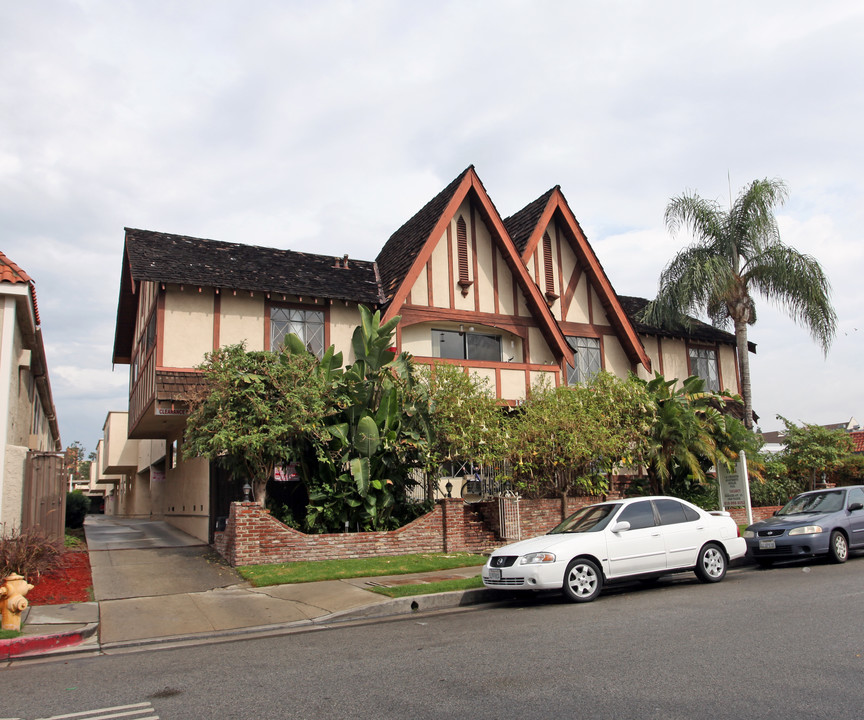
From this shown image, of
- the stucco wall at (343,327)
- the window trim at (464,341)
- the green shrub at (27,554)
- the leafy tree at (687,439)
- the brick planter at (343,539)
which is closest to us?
the green shrub at (27,554)

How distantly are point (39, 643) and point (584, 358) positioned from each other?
1764 centimetres

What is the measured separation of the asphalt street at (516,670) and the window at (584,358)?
13.2 meters

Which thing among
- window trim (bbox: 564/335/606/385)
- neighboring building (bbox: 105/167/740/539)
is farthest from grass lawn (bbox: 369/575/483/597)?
window trim (bbox: 564/335/606/385)

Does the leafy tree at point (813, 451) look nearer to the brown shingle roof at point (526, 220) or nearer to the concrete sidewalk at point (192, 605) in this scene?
the brown shingle roof at point (526, 220)

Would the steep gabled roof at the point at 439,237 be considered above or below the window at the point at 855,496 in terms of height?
above

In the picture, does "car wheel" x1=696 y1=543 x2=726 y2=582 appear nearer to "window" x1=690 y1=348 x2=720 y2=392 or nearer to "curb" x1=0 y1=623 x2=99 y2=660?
"curb" x1=0 y1=623 x2=99 y2=660

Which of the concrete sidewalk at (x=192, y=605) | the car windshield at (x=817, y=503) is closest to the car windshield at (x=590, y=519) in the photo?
the concrete sidewalk at (x=192, y=605)

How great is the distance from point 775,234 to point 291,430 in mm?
18283

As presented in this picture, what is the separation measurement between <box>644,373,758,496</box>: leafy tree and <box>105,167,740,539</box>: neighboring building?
3139mm

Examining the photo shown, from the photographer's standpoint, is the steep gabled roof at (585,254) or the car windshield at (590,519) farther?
the steep gabled roof at (585,254)

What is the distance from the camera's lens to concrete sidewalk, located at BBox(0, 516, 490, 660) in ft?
29.3

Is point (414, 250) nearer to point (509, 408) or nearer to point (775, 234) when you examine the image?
point (509, 408)

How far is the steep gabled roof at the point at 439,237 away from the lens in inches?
776

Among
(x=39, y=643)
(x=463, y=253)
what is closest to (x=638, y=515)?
(x=39, y=643)
